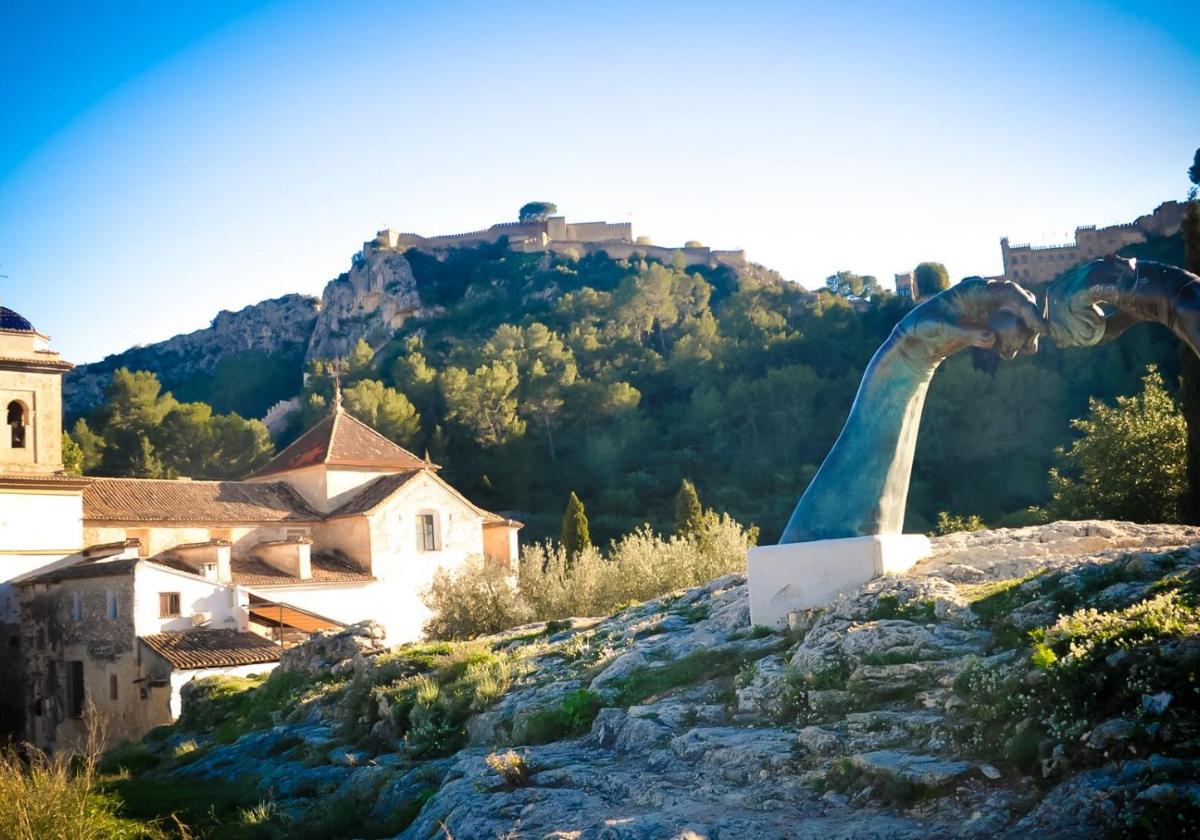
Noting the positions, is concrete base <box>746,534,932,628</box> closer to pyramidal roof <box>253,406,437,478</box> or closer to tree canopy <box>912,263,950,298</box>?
pyramidal roof <box>253,406,437,478</box>

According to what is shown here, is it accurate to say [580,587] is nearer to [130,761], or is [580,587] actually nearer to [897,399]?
[130,761]

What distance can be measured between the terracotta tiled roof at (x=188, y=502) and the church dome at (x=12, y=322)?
5156 millimetres

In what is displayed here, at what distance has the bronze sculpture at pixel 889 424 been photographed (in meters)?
11.6

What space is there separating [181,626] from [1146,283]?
24910 millimetres

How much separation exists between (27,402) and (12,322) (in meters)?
2.68

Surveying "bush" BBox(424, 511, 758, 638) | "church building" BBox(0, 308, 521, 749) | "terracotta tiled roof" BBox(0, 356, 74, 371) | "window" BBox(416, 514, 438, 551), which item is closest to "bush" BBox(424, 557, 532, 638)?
"bush" BBox(424, 511, 758, 638)

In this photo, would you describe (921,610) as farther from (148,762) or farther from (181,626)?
(181,626)

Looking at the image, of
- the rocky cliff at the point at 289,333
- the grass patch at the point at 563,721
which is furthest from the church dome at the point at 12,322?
the rocky cliff at the point at 289,333

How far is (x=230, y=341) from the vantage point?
110625mm

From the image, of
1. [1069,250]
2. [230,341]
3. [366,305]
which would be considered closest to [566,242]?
[366,305]

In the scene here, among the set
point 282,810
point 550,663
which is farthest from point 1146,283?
point 282,810

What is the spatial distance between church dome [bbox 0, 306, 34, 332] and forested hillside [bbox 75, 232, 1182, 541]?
23565 millimetres

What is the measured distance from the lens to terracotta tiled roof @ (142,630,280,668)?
26.0m

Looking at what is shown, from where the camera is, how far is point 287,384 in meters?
99.9
